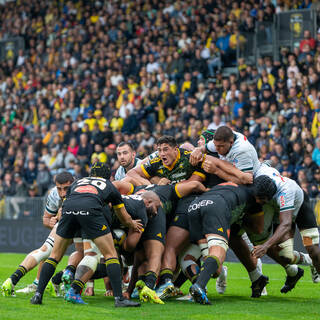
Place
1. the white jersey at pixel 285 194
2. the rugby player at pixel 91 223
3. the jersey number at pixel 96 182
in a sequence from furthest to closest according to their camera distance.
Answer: the white jersey at pixel 285 194 → the jersey number at pixel 96 182 → the rugby player at pixel 91 223

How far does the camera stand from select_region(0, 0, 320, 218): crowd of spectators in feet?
66.0

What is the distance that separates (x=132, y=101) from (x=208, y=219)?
15441 millimetres

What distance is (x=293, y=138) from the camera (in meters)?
19.0

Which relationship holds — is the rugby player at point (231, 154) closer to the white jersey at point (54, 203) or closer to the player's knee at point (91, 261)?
the player's knee at point (91, 261)

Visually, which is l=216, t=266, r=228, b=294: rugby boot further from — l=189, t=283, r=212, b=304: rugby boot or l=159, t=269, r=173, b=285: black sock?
l=189, t=283, r=212, b=304: rugby boot

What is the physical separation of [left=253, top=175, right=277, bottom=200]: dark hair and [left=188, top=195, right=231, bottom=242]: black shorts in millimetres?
645

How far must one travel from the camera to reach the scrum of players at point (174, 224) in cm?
921

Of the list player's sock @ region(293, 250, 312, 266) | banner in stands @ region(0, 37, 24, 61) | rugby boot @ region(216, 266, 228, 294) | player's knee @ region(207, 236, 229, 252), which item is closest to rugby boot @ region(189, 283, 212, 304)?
player's knee @ region(207, 236, 229, 252)

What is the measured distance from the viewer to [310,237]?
10.8 meters

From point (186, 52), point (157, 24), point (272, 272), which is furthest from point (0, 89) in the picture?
point (272, 272)

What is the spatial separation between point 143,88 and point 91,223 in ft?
53.3

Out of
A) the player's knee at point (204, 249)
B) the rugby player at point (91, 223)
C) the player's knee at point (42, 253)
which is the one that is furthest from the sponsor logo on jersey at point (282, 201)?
the player's knee at point (42, 253)

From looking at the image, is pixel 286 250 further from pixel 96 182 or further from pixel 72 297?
pixel 72 297

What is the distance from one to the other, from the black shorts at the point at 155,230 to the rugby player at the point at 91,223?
63 centimetres
